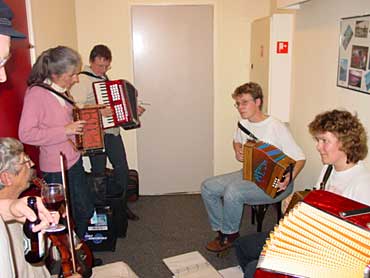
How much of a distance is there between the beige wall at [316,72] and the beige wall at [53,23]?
1800 mm

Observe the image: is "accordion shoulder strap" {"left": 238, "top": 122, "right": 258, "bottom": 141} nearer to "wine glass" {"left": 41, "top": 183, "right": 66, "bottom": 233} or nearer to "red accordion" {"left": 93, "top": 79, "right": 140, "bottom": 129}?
"red accordion" {"left": 93, "top": 79, "right": 140, "bottom": 129}

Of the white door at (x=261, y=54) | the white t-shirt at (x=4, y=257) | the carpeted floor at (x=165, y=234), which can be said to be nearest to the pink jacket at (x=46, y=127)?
the carpeted floor at (x=165, y=234)

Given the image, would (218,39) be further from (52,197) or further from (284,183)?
(52,197)

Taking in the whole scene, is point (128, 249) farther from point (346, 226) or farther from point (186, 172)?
point (346, 226)

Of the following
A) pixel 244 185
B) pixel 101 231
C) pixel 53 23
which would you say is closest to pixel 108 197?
pixel 101 231

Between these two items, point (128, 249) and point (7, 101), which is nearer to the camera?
point (7, 101)

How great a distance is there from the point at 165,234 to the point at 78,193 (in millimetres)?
971

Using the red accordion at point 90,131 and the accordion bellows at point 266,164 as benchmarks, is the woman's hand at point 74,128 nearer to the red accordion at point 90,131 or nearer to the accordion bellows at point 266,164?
the red accordion at point 90,131

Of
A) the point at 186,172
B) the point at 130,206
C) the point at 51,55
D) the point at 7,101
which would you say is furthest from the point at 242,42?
the point at 7,101

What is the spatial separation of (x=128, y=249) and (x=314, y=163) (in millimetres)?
1469

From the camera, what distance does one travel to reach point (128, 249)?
10.1ft

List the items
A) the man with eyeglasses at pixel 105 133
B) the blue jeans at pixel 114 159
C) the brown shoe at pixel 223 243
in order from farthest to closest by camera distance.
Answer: the blue jeans at pixel 114 159
the man with eyeglasses at pixel 105 133
the brown shoe at pixel 223 243

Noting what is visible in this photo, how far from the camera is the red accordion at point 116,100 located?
300cm

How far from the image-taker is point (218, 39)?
397 centimetres
